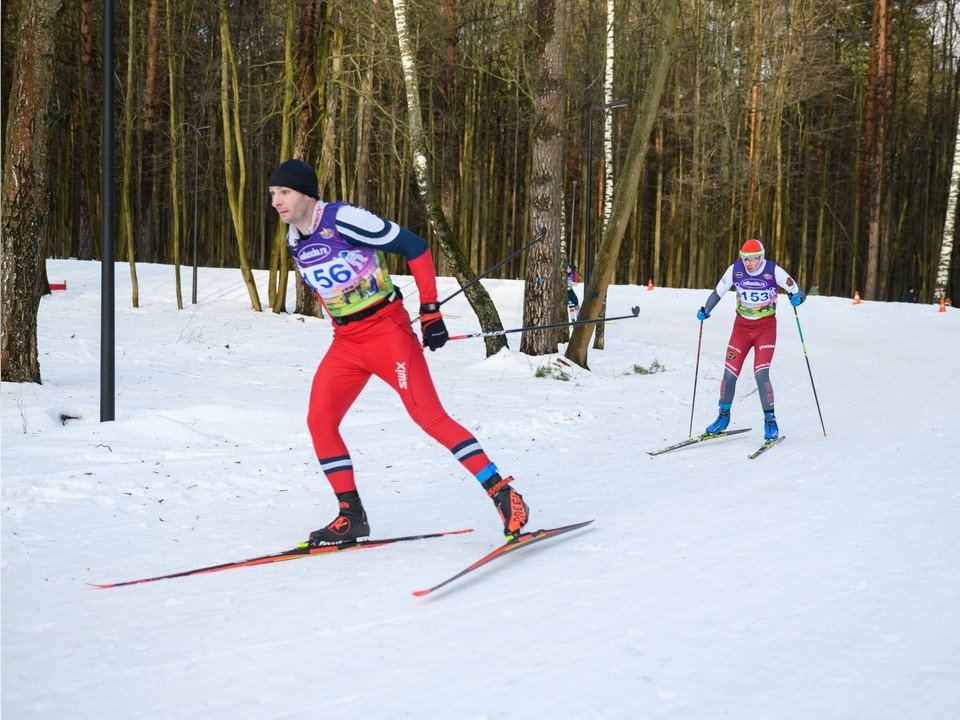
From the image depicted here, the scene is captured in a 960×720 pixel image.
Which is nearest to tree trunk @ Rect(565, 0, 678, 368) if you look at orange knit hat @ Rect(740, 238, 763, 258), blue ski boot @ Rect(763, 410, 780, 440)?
orange knit hat @ Rect(740, 238, 763, 258)

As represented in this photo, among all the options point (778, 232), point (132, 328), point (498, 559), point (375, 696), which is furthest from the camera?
point (778, 232)

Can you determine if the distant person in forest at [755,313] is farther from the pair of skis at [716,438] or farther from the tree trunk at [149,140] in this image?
the tree trunk at [149,140]

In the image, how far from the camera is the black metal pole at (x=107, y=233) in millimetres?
7785

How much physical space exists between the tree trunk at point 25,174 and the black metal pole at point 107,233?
1.63 m

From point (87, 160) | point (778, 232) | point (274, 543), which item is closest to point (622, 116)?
point (778, 232)

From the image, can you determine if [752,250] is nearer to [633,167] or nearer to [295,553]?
[633,167]

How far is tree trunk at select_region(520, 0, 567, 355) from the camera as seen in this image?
13.5 metres

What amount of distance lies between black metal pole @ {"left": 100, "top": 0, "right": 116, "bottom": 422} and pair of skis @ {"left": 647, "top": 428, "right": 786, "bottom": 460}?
467cm

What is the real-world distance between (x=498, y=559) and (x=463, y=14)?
20.8m

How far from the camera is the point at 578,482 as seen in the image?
6910 mm

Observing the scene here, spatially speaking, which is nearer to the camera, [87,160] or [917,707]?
[917,707]

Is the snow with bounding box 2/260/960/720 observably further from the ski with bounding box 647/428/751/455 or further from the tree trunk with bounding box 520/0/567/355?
the tree trunk with bounding box 520/0/567/355

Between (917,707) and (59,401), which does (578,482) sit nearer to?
(917,707)

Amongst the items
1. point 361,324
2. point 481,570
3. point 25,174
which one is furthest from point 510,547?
point 25,174
